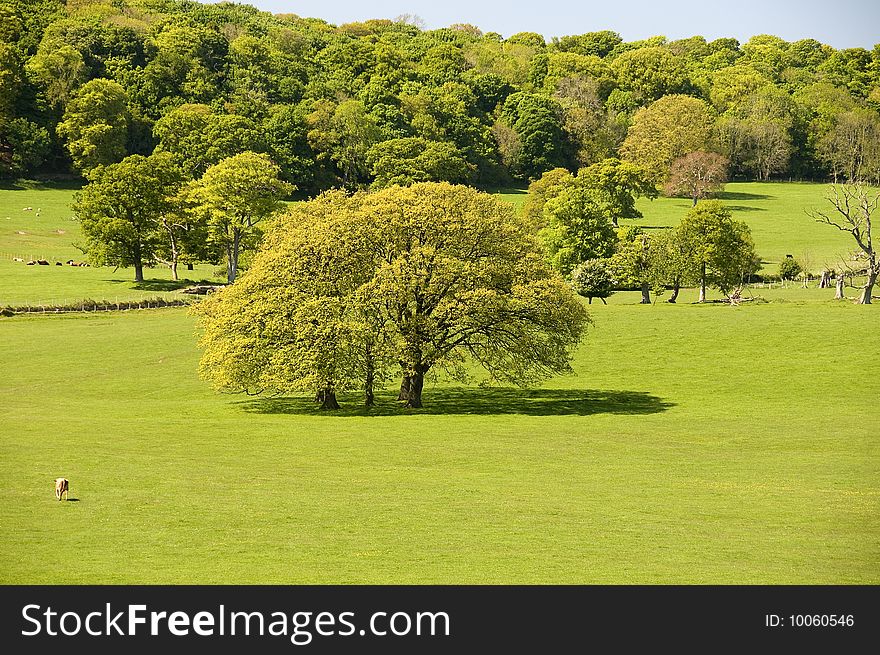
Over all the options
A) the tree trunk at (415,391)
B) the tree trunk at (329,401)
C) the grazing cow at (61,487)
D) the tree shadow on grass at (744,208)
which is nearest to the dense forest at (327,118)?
the tree shadow on grass at (744,208)

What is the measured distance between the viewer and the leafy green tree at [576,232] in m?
97.9

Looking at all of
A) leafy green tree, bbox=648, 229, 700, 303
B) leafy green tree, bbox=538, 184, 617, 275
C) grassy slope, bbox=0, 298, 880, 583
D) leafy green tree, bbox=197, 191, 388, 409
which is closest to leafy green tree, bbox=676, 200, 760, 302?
leafy green tree, bbox=648, 229, 700, 303

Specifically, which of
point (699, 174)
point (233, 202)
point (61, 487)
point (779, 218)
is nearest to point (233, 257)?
point (233, 202)

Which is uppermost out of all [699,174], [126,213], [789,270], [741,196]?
[699,174]

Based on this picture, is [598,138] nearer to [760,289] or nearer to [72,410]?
A: [760,289]

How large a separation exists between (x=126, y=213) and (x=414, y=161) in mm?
54930

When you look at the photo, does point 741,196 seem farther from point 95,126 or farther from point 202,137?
point 95,126

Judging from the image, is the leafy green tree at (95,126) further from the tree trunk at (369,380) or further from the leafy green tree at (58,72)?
the tree trunk at (369,380)

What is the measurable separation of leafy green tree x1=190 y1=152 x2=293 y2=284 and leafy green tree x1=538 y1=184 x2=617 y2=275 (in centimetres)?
2774

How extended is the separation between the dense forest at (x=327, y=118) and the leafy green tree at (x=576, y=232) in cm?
4597

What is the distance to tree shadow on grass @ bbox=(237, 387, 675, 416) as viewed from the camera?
51.3 metres

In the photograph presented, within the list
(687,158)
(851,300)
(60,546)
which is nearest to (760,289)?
(851,300)

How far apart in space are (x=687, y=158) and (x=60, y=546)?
14406cm

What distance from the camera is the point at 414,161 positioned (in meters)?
150
